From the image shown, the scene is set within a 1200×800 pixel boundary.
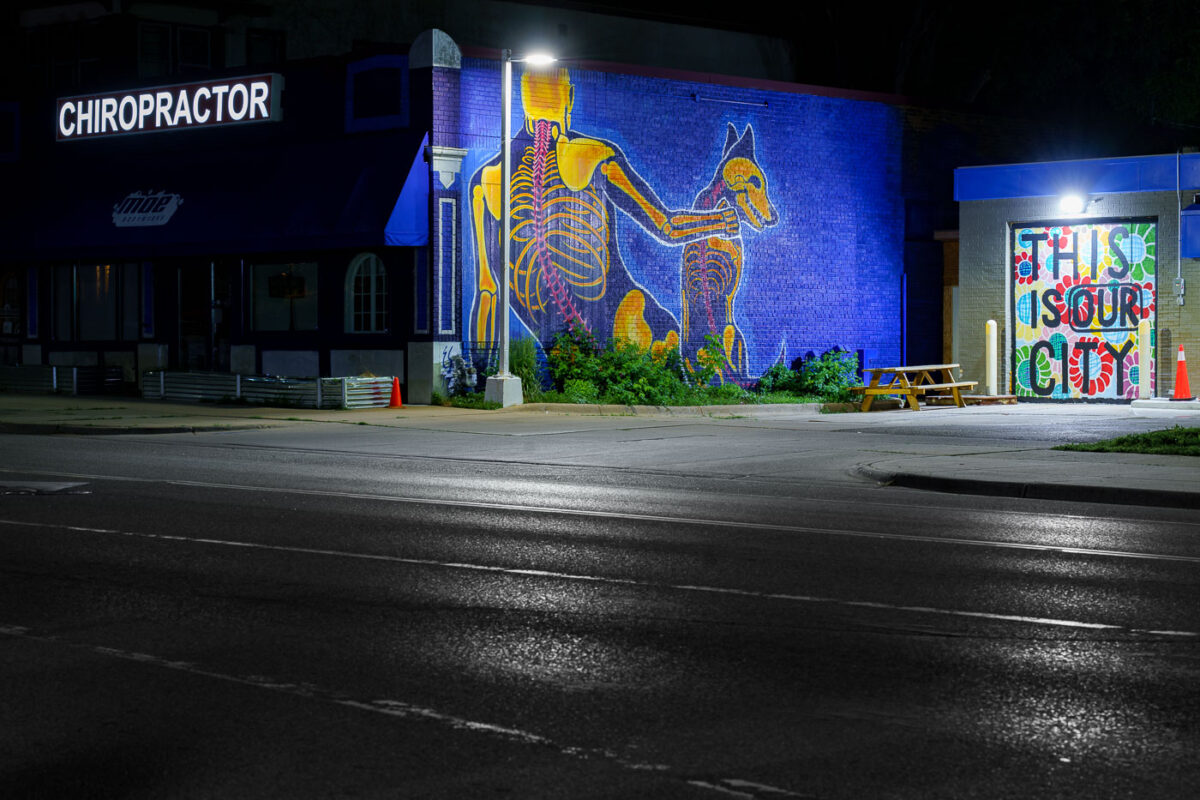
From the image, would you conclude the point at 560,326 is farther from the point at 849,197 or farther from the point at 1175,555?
the point at 1175,555

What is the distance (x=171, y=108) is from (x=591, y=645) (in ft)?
86.5

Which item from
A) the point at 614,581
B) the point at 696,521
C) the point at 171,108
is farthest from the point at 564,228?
the point at 614,581

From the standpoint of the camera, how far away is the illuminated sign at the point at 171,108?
99.3 feet

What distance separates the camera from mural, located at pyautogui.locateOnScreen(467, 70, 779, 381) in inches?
1136

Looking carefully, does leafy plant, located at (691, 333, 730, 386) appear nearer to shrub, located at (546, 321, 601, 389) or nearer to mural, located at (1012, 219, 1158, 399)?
shrub, located at (546, 321, 601, 389)

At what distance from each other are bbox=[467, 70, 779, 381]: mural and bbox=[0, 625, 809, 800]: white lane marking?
21058mm

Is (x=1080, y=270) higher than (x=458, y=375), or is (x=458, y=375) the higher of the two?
(x=1080, y=270)

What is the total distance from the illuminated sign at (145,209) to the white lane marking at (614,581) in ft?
64.5

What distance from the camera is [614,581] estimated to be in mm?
9641

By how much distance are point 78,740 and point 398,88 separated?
921 inches

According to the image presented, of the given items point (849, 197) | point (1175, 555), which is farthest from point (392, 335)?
point (1175, 555)

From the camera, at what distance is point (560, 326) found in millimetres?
29516

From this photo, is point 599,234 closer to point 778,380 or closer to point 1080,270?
point 778,380

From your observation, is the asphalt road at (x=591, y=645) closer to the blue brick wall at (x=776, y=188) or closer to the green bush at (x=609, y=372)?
the green bush at (x=609, y=372)
